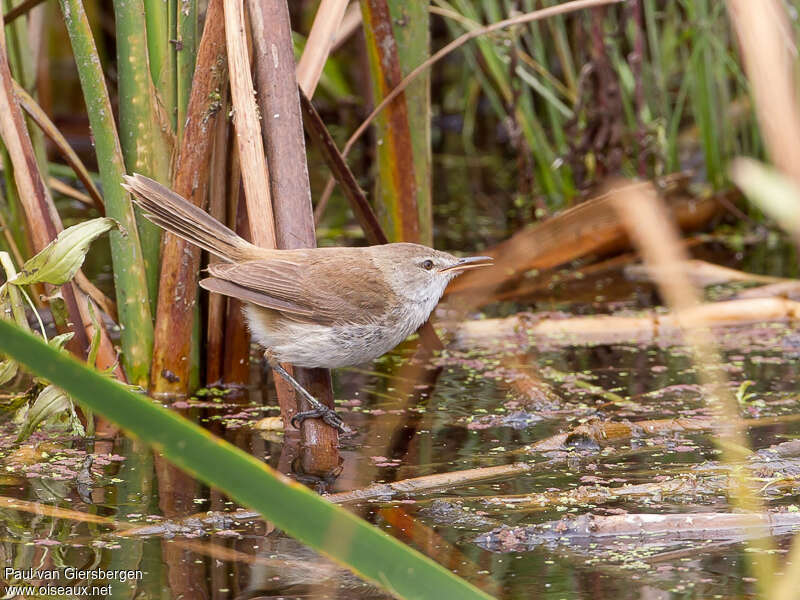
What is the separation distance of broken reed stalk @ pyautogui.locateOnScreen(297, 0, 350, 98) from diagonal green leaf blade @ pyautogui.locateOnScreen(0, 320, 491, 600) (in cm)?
272

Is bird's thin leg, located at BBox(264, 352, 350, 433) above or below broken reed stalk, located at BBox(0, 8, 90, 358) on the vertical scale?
below

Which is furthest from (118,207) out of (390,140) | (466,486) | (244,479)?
(244,479)

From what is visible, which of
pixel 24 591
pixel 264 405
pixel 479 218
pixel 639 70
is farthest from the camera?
pixel 479 218

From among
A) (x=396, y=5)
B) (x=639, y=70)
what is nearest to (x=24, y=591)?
(x=396, y=5)

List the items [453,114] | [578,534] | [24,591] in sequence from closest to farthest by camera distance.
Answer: [24,591]
[578,534]
[453,114]

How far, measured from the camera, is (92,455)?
3504 mm

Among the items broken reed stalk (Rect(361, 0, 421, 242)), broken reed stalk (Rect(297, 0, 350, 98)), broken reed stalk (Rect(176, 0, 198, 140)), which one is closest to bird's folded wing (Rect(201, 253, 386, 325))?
broken reed stalk (Rect(176, 0, 198, 140))

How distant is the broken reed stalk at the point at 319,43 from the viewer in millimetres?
3908

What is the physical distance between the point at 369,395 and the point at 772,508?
6.17 ft

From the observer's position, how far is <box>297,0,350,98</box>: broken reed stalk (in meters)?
3.91

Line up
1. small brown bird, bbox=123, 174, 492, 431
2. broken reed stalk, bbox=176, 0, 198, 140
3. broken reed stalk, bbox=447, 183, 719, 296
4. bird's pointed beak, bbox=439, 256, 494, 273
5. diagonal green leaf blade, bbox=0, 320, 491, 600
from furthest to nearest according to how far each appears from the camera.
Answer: broken reed stalk, bbox=447, 183, 719, 296 → bird's pointed beak, bbox=439, 256, 494, 273 → broken reed stalk, bbox=176, 0, 198, 140 → small brown bird, bbox=123, 174, 492, 431 → diagonal green leaf blade, bbox=0, 320, 491, 600

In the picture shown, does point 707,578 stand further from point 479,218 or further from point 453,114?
point 453,114

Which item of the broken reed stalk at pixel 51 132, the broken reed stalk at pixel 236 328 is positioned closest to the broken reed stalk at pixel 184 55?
the broken reed stalk at pixel 236 328

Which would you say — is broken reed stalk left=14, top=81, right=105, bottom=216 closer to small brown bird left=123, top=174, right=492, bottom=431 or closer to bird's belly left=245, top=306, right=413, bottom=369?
small brown bird left=123, top=174, right=492, bottom=431
